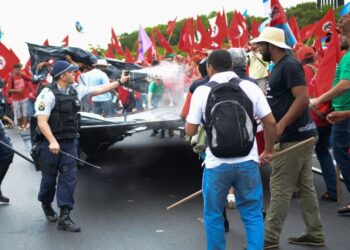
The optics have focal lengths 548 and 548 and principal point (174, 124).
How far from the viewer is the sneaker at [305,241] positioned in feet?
16.2

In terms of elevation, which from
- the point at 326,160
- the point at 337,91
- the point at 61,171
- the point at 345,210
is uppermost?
the point at 337,91

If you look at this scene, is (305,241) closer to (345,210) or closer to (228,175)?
(345,210)

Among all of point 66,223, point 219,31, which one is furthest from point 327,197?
point 219,31

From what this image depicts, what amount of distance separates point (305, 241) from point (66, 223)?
8.13 ft

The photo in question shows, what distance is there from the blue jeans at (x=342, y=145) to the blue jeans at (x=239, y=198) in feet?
6.89

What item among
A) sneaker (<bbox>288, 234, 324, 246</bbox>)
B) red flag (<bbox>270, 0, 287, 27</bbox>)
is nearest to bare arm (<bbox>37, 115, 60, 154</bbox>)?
sneaker (<bbox>288, 234, 324, 246</bbox>)

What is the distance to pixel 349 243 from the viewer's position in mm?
5016

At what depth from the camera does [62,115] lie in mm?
5848

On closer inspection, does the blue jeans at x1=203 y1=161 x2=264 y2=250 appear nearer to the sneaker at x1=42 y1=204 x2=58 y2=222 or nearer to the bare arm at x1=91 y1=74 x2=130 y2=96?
the sneaker at x1=42 y1=204 x2=58 y2=222

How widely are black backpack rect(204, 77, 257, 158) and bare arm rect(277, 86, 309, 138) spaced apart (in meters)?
0.75

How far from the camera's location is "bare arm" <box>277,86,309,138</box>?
458cm

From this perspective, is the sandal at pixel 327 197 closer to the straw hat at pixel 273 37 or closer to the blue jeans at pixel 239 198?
the straw hat at pixel 273 37

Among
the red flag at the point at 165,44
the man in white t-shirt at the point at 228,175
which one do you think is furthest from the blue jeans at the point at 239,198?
the red flag at the point at 165,44

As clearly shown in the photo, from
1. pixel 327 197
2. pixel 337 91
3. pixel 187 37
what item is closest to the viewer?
pixel 337 91
